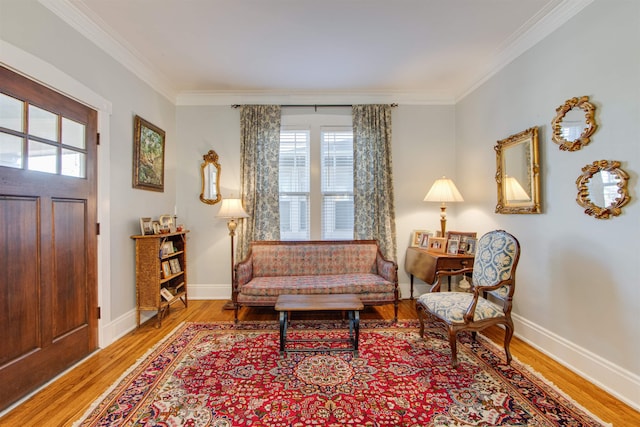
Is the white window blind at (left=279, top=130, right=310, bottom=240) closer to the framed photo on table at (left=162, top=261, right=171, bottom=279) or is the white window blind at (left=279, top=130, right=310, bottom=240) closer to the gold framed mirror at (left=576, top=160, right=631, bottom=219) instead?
the framed photo on table at (left=162, top=261, right=171, bottom=279)

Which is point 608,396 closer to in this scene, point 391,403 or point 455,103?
point 391,403

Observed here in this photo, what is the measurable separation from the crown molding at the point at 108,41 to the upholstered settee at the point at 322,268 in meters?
2.40

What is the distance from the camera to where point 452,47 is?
9.27 ft

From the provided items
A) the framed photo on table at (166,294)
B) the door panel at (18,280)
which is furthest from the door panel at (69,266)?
the framed photo on table at (166,294)

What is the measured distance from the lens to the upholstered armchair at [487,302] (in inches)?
82.5

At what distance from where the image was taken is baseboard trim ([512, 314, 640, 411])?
5.73 feet

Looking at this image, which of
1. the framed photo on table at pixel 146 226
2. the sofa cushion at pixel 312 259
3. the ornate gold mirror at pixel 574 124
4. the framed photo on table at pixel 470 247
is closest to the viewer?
the ornate gold mirror at pixel 574 124

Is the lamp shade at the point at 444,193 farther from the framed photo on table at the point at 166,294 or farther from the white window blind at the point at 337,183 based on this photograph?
the framed photo on table at the point at 166,294

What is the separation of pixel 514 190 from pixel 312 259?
7.99 feet

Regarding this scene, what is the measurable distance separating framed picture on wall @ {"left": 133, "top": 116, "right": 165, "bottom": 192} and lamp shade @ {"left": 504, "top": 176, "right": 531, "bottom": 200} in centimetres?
405

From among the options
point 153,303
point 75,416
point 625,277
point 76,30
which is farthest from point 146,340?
point 625,277

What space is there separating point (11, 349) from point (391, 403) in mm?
2530

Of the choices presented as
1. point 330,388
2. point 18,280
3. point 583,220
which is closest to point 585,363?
point 583,220

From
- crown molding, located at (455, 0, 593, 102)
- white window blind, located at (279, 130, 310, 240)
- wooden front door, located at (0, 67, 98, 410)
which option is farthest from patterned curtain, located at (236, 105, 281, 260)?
crown molding, located at (455, 0, 593, 102)
